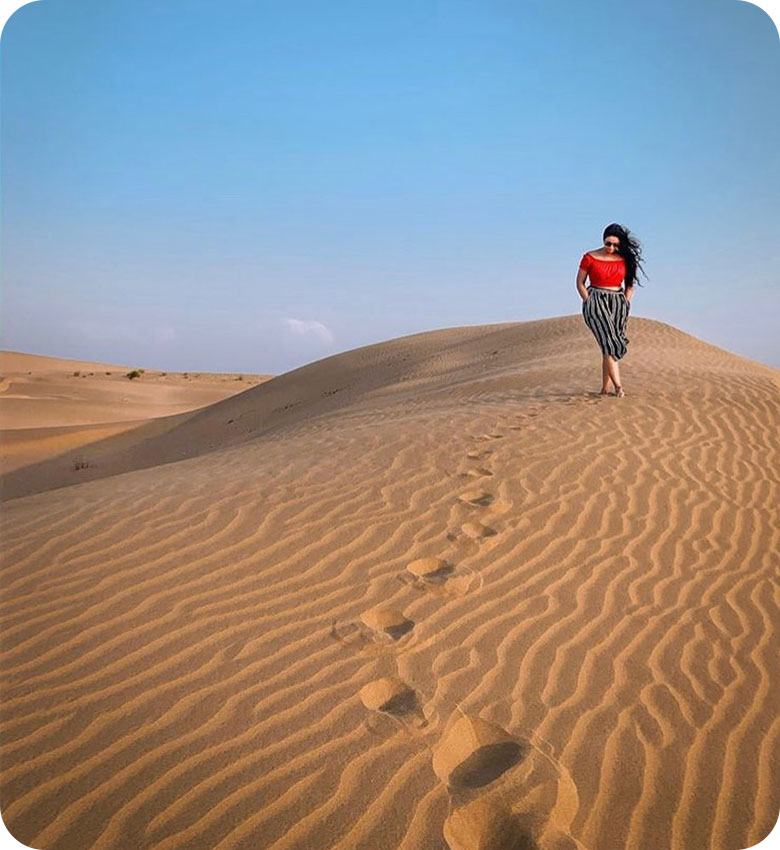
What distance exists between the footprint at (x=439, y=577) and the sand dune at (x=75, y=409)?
11.0m

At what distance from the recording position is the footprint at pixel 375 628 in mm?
3326

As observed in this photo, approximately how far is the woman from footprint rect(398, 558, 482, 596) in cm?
488

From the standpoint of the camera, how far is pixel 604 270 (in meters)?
8.04

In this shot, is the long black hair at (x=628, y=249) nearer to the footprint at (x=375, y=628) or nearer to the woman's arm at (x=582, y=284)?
the woman's arm at (x=582, y=284)

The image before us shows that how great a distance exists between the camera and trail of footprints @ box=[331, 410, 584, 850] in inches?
90.9

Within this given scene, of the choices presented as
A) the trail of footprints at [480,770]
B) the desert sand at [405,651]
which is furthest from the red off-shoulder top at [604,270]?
the trail of footprints at [480,770]

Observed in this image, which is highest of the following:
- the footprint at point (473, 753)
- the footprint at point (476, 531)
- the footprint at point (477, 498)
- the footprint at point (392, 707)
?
the footprint at point (477, 498)

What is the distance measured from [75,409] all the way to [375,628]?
24149 mm

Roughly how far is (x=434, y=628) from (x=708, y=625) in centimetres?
162

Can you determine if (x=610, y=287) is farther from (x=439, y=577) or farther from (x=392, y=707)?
(x=392, y=707)

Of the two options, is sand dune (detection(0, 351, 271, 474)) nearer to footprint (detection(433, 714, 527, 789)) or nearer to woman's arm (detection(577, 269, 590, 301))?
woman's arm (detection(577, 269, 590, 301))

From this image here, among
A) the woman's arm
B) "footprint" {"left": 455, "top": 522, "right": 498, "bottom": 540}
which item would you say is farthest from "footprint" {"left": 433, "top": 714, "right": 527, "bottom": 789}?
the woman's arm

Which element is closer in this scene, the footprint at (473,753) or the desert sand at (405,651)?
the desert sand at (405,651)

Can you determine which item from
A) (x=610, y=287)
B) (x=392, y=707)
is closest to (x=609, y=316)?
(x=610, y=287)
